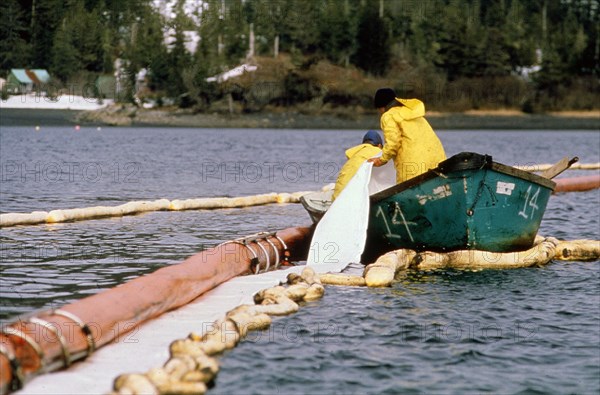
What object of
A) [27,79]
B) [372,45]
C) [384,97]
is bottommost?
[27,79]

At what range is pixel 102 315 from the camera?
9.71 meters

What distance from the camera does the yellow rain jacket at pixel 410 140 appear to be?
48.6ft

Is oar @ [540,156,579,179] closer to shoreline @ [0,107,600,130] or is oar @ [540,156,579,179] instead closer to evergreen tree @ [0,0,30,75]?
shoreline @ [0,107,600,130]

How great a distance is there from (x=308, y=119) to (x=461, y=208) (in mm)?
90340

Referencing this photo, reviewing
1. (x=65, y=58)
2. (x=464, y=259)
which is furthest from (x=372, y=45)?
(x=464, y=259)

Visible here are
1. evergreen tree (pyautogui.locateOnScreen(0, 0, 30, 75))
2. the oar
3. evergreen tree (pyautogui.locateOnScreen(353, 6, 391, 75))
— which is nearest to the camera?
the oar

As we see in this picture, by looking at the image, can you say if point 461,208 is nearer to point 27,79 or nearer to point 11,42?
point 27,79

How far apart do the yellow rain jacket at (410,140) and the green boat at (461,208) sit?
56cm

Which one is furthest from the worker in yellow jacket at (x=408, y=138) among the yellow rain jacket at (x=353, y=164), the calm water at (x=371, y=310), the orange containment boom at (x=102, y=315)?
the orange containment boom at (x=102, y=315)

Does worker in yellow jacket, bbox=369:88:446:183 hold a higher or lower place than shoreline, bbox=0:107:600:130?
higher

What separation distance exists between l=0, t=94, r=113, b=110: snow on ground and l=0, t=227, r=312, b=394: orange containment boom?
289ft

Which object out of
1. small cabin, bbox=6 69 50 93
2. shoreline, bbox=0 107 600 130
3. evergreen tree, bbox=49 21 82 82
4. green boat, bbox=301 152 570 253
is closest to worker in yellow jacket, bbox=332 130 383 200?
green boat, bbox=301 152 570 253

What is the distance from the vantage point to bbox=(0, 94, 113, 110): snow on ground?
3863 inches

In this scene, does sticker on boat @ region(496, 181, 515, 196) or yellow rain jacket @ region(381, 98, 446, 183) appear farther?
yellow rain jacket @ region(381, 98, 446, 183)
